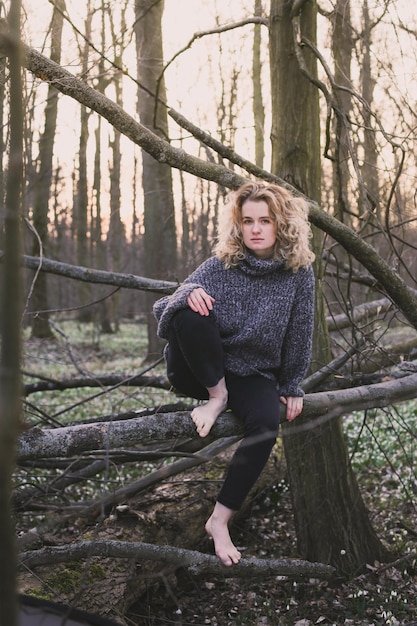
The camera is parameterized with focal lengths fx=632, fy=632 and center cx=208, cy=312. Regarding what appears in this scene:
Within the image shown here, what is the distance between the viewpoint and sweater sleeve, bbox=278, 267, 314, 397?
319cm

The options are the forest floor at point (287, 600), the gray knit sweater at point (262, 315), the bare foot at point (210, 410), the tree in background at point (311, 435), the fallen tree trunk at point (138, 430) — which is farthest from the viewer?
the tree in background at point (311, 435)

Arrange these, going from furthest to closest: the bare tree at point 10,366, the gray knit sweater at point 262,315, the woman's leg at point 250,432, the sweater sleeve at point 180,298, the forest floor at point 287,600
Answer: the forest floor at point 287,600, the gray knit sweater at point 262,315, the sweater sleeve at point 180,298, the woman's leg at point 250,432, the bare tree at point 10,366

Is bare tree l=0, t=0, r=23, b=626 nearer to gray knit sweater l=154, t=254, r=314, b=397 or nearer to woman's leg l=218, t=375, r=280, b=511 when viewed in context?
woman's leg l=218, t=375, r=280, b=511

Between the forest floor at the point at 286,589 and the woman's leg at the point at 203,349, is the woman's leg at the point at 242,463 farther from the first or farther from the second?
the forest floor at the point at 286,589

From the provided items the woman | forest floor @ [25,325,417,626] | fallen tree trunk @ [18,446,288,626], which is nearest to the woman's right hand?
the woman

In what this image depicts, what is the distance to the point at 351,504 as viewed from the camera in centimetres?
445

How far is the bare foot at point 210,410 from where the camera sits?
263 cm

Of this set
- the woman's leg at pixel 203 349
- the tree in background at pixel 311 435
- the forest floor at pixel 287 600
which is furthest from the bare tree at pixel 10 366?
the tree in background at pixel 311 435

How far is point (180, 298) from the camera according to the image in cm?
293

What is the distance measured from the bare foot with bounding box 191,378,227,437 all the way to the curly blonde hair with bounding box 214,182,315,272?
2.15 ft

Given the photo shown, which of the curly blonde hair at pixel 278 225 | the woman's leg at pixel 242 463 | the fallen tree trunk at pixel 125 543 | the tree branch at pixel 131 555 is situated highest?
the curly blonde hair at pixel 278 225

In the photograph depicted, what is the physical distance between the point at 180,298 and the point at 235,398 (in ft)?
1.77

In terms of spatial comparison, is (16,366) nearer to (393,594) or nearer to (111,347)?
(393,594)

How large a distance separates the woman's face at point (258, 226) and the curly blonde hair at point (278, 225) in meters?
0.02
